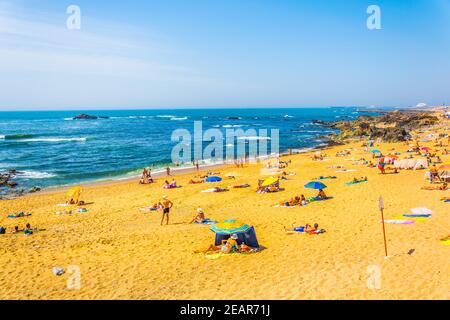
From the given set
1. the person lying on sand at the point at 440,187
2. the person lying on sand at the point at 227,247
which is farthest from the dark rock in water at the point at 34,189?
the person lying on sand at the point at 440,187

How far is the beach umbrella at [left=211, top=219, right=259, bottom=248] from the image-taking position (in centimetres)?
1206

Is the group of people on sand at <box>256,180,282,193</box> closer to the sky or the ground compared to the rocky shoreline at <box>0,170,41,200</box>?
closer to the sky

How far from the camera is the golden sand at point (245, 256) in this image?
9.28 metres

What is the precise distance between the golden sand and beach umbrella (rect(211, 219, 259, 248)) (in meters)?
0.53

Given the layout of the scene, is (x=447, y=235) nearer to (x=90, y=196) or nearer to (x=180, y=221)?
(x=180, y=221)

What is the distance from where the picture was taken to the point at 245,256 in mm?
11641

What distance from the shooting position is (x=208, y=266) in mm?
11008

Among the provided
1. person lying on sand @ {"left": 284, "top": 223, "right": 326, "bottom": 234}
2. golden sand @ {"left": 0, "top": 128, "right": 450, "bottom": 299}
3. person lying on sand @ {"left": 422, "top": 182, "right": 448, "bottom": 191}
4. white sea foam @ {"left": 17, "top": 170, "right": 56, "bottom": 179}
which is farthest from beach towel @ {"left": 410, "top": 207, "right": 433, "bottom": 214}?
white sea foam @ {"left": 17, "top": 170, "right": 56, "bottom": 179}

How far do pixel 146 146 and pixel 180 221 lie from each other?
38698mm

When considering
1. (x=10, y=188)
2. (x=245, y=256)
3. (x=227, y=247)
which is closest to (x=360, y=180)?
(x=245, y=256)

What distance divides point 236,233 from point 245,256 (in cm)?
83

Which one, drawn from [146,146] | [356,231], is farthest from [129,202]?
[146,146]

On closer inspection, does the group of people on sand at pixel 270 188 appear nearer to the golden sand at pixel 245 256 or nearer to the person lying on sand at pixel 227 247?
the golden sand at pixel 245 256
